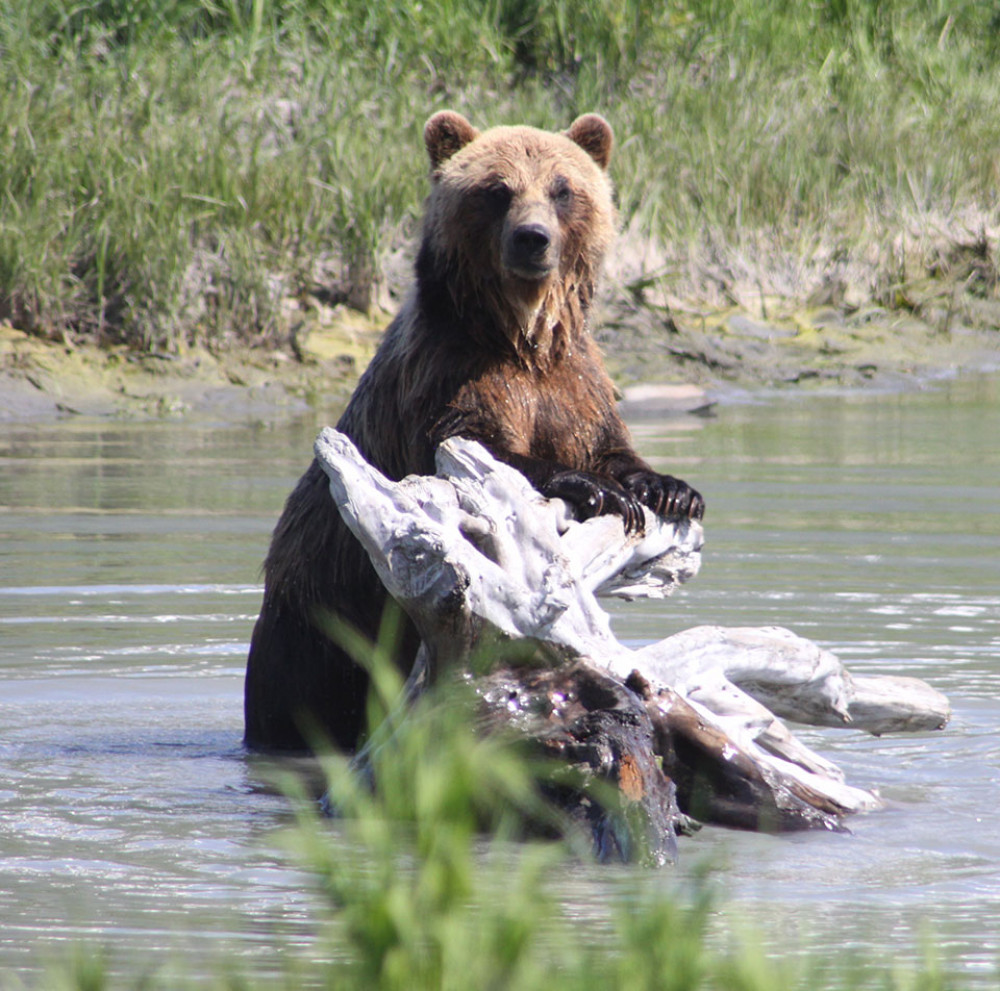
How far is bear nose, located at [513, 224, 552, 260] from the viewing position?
17.3 ft

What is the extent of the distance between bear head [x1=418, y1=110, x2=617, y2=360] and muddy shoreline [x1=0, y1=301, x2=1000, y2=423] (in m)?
6.77

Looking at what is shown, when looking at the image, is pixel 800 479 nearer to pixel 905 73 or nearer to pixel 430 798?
pixel 430 798

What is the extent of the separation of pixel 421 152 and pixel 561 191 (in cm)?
899

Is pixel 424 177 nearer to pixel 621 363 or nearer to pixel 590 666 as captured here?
pixel 621 363

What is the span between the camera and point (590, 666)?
4.11m

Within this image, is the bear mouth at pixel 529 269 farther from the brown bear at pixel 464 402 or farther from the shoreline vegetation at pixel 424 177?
the shoreline vegetation at pixel 424 177

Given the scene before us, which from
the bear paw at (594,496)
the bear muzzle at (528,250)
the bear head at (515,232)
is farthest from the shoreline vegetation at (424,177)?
the bear paw at (594,496)

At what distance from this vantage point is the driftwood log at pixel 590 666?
12.9ft

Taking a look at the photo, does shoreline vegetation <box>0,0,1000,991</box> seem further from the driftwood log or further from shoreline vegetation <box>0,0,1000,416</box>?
the driftwood log

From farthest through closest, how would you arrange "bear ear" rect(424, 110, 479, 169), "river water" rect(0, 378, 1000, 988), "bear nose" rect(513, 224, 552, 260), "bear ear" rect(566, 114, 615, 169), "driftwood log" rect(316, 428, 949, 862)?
"bear ear" rect(566, 114, 615, 169) → "bear ear" rect(424, 110, 479, 169) → "bear nose" rect(513, 224, 552, 260) → "driftwood log" rect(316, 428, 949, 862) → "river water" rect(0, 378, 1000, 988)

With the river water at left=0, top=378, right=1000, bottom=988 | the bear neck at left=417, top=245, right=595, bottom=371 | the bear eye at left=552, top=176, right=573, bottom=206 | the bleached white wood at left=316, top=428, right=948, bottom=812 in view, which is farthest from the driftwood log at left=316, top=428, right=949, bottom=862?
the bear eye at left=552, top=176, right=573, bottom=206

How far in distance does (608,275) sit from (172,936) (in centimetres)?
1193

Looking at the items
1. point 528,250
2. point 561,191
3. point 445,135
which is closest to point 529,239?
point 528,250

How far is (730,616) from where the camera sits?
→ 22.2 ft
